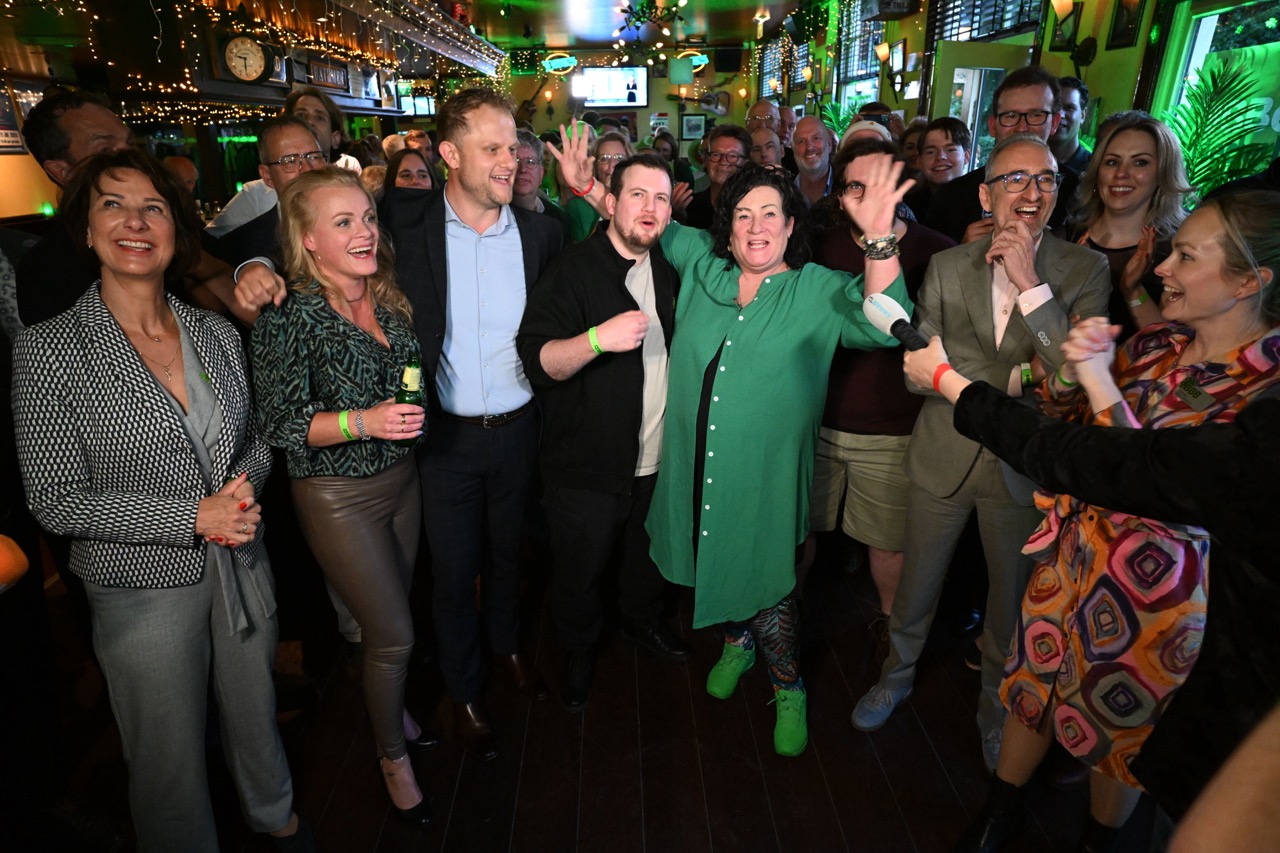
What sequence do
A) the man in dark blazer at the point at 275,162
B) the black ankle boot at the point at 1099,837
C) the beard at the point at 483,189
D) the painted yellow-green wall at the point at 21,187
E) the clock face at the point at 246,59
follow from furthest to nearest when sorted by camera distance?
the clock face at the point at 246,59 → the painted yellow-green wall at the point at 21,187 → the man in dark blazer at the point at 275,162 → the beard at the point at 483,189 → the black ankle boot at the point at 1099,837

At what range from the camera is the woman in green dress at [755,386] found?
6.60 feet

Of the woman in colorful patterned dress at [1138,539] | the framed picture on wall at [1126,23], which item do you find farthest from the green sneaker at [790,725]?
the framed picture on wall at [1126,23]

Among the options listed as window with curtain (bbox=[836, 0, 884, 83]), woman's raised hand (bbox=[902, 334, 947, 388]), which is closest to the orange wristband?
woman's raised hand (bbox=[902, 334, 947, 388])

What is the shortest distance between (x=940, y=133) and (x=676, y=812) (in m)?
3.45

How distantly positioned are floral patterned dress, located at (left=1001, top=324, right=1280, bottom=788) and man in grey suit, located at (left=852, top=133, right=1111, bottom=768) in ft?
0.67

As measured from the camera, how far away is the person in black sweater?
2.09 m

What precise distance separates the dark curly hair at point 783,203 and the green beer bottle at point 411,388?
3.27ft

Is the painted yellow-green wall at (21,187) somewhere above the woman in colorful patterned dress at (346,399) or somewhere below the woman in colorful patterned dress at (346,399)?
above

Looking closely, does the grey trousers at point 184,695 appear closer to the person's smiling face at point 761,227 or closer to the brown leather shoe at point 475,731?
the brown leather shoe at point 475,731

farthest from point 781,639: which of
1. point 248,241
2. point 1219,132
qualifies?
point 1219,132

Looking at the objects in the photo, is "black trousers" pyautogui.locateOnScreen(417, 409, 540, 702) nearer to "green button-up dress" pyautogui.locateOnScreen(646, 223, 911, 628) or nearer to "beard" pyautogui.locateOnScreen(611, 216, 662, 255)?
"green button-up dress" pyautogui.locateOnScreen(646, 223, 911, 628)

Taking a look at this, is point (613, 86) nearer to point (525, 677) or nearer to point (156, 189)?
point (525, 677)

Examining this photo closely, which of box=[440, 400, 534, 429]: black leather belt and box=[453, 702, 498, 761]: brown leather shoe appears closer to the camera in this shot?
box=[440, 400, 534, 429]: black leather belt

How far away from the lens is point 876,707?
244cm
